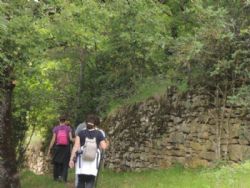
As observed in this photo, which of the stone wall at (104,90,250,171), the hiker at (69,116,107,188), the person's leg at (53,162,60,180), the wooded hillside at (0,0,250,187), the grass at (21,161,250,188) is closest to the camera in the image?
the hiker at (69,116,107,188)

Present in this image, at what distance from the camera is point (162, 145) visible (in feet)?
42.8

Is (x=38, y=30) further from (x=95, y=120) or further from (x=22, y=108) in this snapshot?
(x=22, y=108)

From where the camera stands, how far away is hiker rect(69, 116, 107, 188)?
8.12m

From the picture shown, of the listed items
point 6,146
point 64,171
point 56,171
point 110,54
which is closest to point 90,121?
point 6,146

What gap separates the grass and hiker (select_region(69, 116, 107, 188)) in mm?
1924

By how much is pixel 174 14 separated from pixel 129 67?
2.73 meters

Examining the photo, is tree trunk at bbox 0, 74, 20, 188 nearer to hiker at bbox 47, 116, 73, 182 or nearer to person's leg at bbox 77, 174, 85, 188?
hiker at bbox 47, 116, 73, 182

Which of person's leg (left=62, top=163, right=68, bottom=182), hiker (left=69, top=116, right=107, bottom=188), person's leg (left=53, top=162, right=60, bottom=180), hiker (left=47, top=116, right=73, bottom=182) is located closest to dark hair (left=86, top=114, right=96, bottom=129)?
hiker (left=69, top=116, right=107, bottom=188)

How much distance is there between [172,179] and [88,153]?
3.27m

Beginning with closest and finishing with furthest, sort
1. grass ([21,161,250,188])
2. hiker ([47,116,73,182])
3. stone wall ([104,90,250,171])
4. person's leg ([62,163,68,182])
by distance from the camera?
grass ([21,161,250,188]) → stone wall ([104,90,250,171]) → hiker ([47,116,73,182]) → person's leg ([62,163,68,182])

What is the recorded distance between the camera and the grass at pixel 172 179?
324 inches

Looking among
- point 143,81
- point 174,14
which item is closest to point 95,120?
point 143,81

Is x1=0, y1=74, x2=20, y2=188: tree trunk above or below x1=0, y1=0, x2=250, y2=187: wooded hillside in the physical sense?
below

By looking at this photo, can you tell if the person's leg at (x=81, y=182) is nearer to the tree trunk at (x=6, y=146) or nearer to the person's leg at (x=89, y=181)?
the person's leg at (x=89, y=181)
